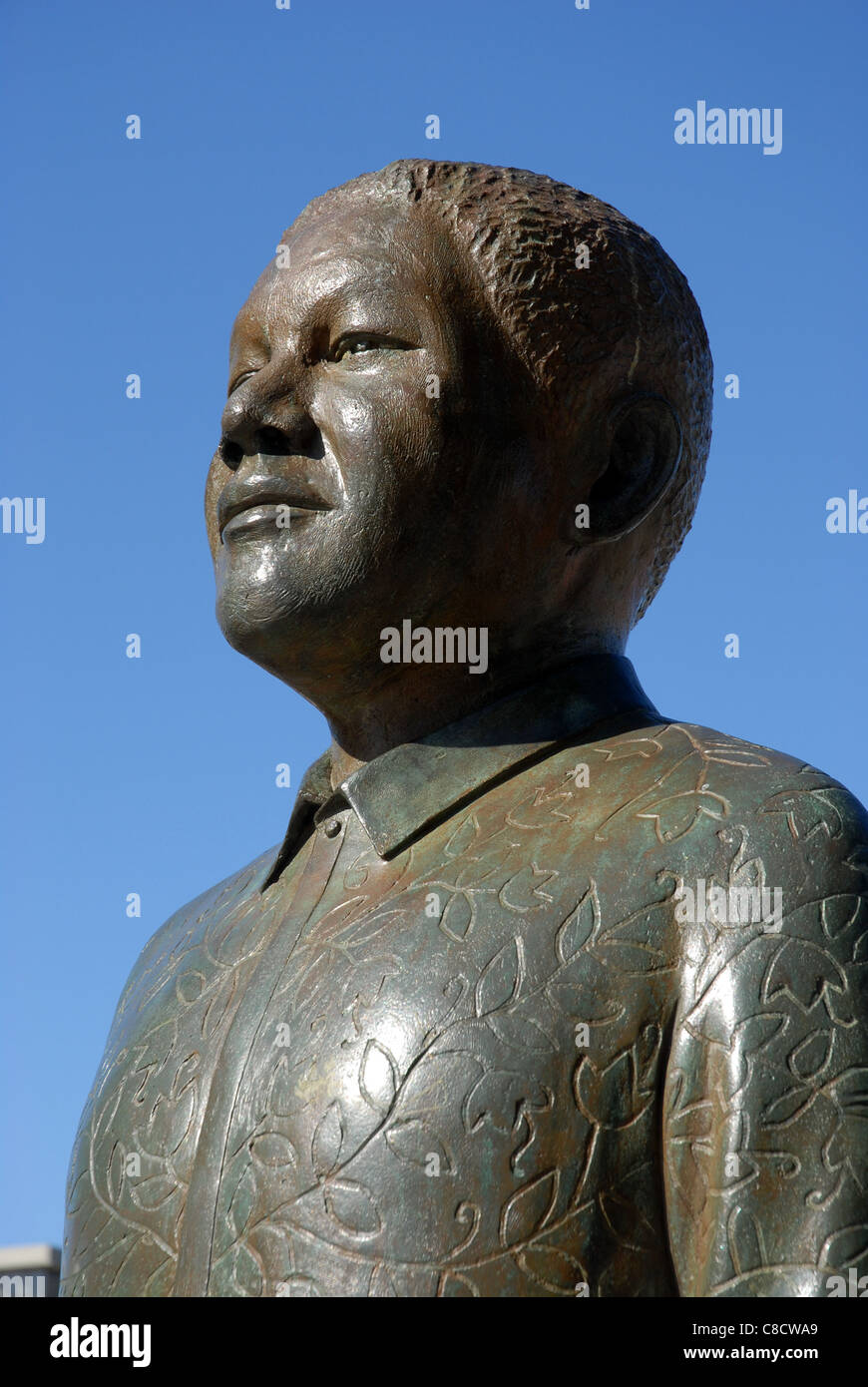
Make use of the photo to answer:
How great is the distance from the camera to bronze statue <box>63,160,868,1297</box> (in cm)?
425

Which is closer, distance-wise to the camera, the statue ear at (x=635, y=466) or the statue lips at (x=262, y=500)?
the statue lips at (x=262, y=500)

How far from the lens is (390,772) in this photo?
5.14 meters

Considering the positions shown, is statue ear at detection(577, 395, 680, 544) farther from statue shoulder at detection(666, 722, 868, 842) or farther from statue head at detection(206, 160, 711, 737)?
statue shoulder at detection(666, 722, 868, 842)

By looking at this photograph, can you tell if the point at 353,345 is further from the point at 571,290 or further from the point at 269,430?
the point at 571,290

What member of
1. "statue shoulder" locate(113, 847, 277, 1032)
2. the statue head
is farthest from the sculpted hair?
"statue shoulder" locate(113, 847, 277, 1032)

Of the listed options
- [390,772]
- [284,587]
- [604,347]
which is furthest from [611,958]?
[604,347]

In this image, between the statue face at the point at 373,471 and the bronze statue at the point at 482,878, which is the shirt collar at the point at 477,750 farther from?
the statue face at the point at 373,471

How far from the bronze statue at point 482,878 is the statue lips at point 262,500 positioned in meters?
0.01

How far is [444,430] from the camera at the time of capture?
17.0 feet

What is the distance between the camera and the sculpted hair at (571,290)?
5.36 metres

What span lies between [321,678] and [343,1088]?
1.20 metres

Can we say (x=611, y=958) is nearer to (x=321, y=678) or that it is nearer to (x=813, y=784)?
(x=813, y=784)

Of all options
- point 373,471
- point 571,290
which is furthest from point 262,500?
point 571,290

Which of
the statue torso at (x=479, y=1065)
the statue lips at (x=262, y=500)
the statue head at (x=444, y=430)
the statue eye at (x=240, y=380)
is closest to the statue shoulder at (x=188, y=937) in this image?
the statue torso at (x=479, y=1065)
